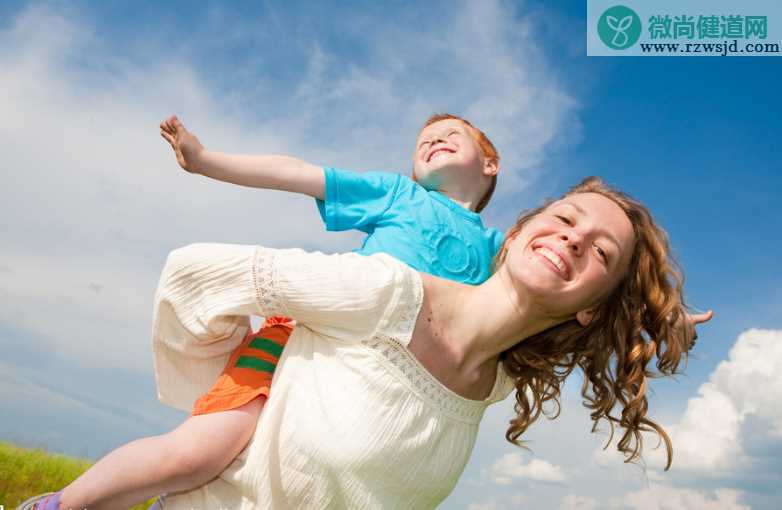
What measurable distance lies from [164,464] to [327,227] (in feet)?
5.32

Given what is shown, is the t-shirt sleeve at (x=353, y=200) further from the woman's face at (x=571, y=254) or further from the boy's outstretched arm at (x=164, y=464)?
the boy's outstretched arm at (x=164, y=464)

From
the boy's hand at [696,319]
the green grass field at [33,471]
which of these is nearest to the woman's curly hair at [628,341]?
the boy's hand at [696,319]

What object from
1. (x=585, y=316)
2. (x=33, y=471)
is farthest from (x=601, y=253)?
(x=33, y=471)

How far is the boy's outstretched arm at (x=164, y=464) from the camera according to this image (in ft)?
8.14

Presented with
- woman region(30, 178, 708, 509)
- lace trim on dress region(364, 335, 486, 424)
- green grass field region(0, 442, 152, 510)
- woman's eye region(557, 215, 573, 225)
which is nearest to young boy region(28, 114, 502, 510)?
woman region(30, 178, 708, 509)

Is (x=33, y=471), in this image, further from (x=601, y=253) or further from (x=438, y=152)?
(x=601, y=253)

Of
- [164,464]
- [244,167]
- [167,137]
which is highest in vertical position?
[167,137]

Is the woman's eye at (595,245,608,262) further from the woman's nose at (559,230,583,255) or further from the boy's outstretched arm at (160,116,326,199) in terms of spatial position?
the boy's outstretched arm at (160,116,326,199)

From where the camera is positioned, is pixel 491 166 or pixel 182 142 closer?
pixel 182 142

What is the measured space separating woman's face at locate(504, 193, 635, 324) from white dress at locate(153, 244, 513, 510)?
57 centimetres

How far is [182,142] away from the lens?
123 inches

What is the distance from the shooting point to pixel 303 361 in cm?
270

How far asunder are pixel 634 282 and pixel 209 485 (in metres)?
2.35

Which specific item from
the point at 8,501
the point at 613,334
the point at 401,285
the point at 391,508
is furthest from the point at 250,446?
the point at 8,501
